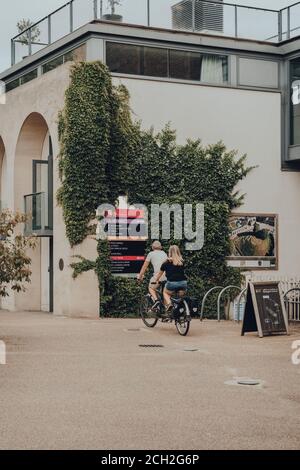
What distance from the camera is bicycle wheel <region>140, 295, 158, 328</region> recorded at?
64.5ft

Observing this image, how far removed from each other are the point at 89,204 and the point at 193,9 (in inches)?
271

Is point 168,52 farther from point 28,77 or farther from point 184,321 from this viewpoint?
point 184,321

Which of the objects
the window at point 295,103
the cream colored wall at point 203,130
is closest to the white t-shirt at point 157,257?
the cream colored wall at point 203,130

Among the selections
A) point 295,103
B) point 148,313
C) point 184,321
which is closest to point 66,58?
point 295,103

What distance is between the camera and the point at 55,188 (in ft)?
82.3

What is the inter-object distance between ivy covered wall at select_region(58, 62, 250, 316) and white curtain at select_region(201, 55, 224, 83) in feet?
6.30

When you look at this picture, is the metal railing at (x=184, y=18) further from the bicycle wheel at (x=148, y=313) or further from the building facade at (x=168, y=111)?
the bicycle wheel at (x=148, y=313)

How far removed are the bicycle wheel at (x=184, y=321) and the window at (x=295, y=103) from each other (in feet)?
35.3

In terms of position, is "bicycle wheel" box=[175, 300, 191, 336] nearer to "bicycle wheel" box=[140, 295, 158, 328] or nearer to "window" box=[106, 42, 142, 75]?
"bicycle wheel" box=[140, 295, 158, 328]

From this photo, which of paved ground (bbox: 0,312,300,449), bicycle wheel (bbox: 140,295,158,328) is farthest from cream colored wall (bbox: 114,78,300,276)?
paved ground (bbox: 0,312,300,449)

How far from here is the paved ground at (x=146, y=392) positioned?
27.2ft

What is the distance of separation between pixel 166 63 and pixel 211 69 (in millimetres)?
1510
